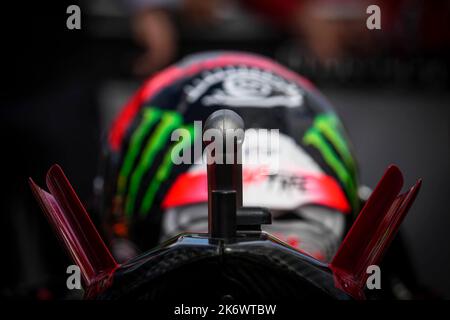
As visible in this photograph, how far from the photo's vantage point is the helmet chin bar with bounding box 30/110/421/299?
0.90 meters

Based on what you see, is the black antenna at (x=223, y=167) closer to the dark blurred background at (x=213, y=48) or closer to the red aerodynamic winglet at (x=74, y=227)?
the red aerodynamic winglet at (x=74, y=227)

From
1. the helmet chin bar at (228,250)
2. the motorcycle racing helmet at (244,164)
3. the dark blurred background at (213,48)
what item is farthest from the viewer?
the dark blurred background at (213,48)

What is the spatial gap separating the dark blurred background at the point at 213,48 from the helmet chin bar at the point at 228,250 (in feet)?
6.68

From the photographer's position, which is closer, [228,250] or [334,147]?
[228,250]

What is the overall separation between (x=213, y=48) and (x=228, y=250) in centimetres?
288

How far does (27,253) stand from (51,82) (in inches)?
28.1

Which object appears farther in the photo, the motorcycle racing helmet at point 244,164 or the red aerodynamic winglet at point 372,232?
the motorcycle racing helmet at point 244,164

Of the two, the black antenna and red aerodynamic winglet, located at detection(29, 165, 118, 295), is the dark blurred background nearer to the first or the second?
red aerodynamic winglet, located at detection(29, 165, 118, 295)

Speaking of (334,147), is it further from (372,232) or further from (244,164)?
(372,232)

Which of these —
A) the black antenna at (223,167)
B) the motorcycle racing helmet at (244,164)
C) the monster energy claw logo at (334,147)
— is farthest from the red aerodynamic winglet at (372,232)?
the monster energy claw logo at (334,147)

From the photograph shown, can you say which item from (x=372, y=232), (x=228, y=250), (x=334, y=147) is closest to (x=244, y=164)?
(x=334, y=147)

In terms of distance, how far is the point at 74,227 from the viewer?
1.02 m

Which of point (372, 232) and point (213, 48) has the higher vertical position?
point (213, 48)

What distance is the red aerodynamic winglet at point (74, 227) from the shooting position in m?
0.99
